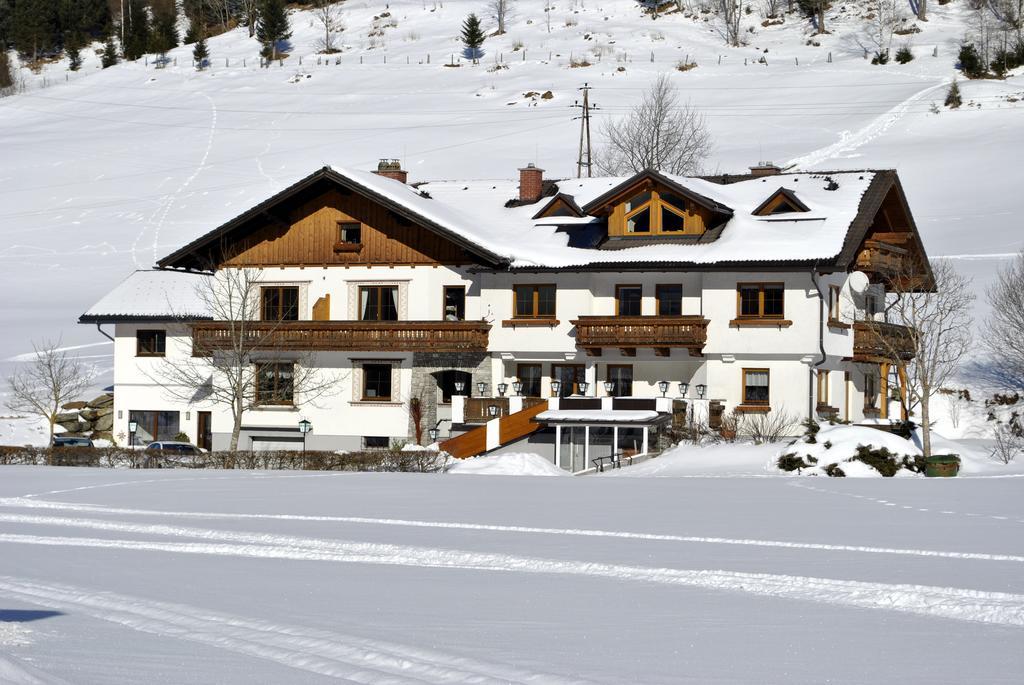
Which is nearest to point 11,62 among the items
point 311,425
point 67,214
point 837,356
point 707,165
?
point 67,214

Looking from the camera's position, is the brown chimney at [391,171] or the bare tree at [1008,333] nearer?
the bare tree at [1008,333]

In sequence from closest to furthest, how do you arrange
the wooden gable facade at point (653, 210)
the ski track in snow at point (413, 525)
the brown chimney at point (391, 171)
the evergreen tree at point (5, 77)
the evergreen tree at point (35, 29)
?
the ski track in snow at point (413, 525) < the wooden gable facade at point (653, 210) < the brown chimney at point (391, 171) < the evergreen tree at point (5, 77) < the evergreen tree at point (35, 29)

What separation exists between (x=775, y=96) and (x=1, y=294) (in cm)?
5471

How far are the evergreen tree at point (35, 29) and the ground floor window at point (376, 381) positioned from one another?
376 ft

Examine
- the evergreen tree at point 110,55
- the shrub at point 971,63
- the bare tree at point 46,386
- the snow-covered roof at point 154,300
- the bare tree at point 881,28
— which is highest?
the evergreen tree at point 110,55

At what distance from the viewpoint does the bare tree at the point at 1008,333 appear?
173 feet

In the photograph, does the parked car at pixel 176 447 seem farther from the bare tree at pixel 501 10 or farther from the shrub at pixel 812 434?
the bare tree at pixel 501 10

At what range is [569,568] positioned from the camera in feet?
55.0

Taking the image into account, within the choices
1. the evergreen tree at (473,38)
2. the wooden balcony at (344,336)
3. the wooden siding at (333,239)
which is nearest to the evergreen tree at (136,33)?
the evergreen tree at (473,38)

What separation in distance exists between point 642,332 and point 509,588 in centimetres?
2907

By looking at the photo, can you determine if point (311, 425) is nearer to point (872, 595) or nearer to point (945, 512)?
point (945, 512)

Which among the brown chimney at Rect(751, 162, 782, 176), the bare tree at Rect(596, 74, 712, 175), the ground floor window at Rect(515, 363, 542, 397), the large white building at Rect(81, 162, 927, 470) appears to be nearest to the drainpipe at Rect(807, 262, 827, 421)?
the large white building at Rect(81, 162, 927, 470)

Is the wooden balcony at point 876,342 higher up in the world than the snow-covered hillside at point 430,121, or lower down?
lower down

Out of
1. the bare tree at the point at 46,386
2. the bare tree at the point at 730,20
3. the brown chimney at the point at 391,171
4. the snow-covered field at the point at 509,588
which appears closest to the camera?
the snow-covered field at the point at 509,588
